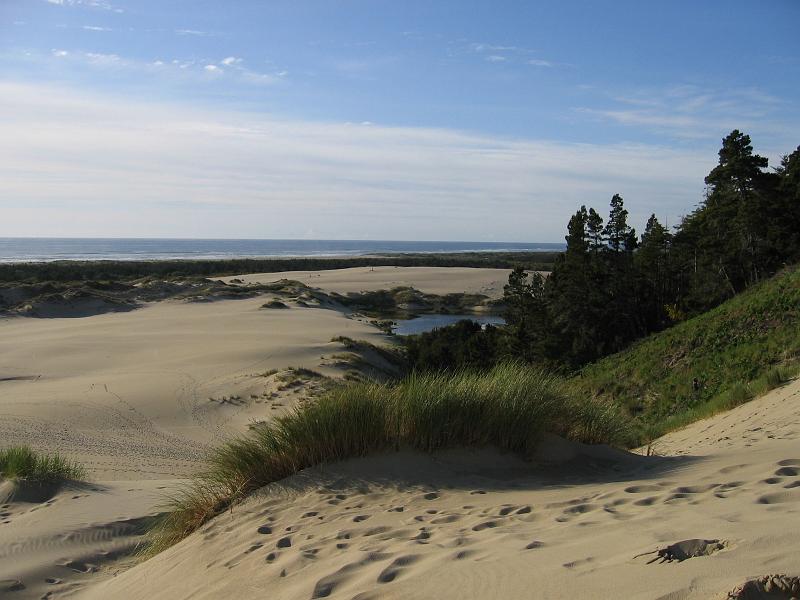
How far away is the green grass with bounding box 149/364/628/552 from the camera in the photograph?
6.69 metres

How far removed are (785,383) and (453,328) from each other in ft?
69.7

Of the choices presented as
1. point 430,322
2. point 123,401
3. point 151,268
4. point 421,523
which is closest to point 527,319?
point 123,401

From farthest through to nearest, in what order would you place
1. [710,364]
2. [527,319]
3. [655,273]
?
[655,273] → [527,319] → [710,364]

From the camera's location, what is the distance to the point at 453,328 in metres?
33.5

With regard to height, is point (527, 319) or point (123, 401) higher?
point (527, 319)

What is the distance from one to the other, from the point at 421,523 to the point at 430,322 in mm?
50120

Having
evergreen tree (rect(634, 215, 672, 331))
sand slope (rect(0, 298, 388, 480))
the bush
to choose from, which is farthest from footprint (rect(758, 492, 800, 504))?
evergreen tree (rect(634, 215, 672, 331))

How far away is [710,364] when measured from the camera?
1789 centimetres

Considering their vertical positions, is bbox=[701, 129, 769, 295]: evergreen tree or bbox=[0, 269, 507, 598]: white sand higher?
bbox=[701, 129, 769, 295]: evergreen tree

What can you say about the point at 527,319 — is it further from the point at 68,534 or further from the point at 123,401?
the point at 68,534

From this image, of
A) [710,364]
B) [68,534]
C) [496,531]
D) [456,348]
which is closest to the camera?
[496,531]

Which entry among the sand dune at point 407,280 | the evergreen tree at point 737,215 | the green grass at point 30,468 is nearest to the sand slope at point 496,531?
the green grass at point 30,468

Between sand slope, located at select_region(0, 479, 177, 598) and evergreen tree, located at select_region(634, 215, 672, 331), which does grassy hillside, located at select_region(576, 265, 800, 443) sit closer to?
sand slope, located at select_region(0, 479, 177, 598)

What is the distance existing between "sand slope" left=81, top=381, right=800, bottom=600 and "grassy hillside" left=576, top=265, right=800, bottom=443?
233 inches
